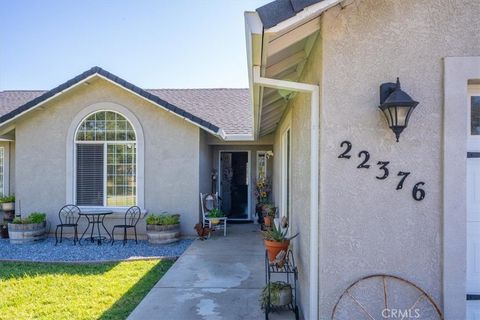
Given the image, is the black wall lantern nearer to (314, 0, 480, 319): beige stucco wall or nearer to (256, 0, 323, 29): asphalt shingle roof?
(314, 0, 480, 319): beige stucco wall

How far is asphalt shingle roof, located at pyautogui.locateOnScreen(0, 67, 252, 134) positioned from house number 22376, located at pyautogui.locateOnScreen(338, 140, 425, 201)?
6.61 metres

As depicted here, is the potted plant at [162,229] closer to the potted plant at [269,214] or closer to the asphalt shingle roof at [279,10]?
the potted plant at [269,214]

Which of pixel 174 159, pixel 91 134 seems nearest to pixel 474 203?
pixel 174 159

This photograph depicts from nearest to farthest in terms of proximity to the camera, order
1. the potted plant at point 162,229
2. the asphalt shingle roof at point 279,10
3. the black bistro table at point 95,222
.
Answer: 1. the asphalt shingle roof at point 279,10
2. the potted plant at point 162,229
3. the black bistro table at point 95,222

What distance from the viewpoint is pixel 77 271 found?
23.8 feet

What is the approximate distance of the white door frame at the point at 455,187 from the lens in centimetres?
328

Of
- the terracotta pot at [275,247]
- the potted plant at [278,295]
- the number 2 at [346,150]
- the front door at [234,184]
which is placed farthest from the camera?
the front door at [234,184]

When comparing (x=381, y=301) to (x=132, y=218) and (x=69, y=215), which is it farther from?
(x=69, y=215)

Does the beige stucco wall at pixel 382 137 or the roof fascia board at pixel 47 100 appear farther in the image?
the roof fascia board at pixel 47 100

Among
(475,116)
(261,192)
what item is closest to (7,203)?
(261,192)

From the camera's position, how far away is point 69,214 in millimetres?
10375

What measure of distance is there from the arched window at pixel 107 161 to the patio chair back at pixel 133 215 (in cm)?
24

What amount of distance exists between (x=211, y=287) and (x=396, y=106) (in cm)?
417

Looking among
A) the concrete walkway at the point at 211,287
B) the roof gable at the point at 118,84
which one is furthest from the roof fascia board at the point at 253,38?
the roof gable at the point at 118,84
